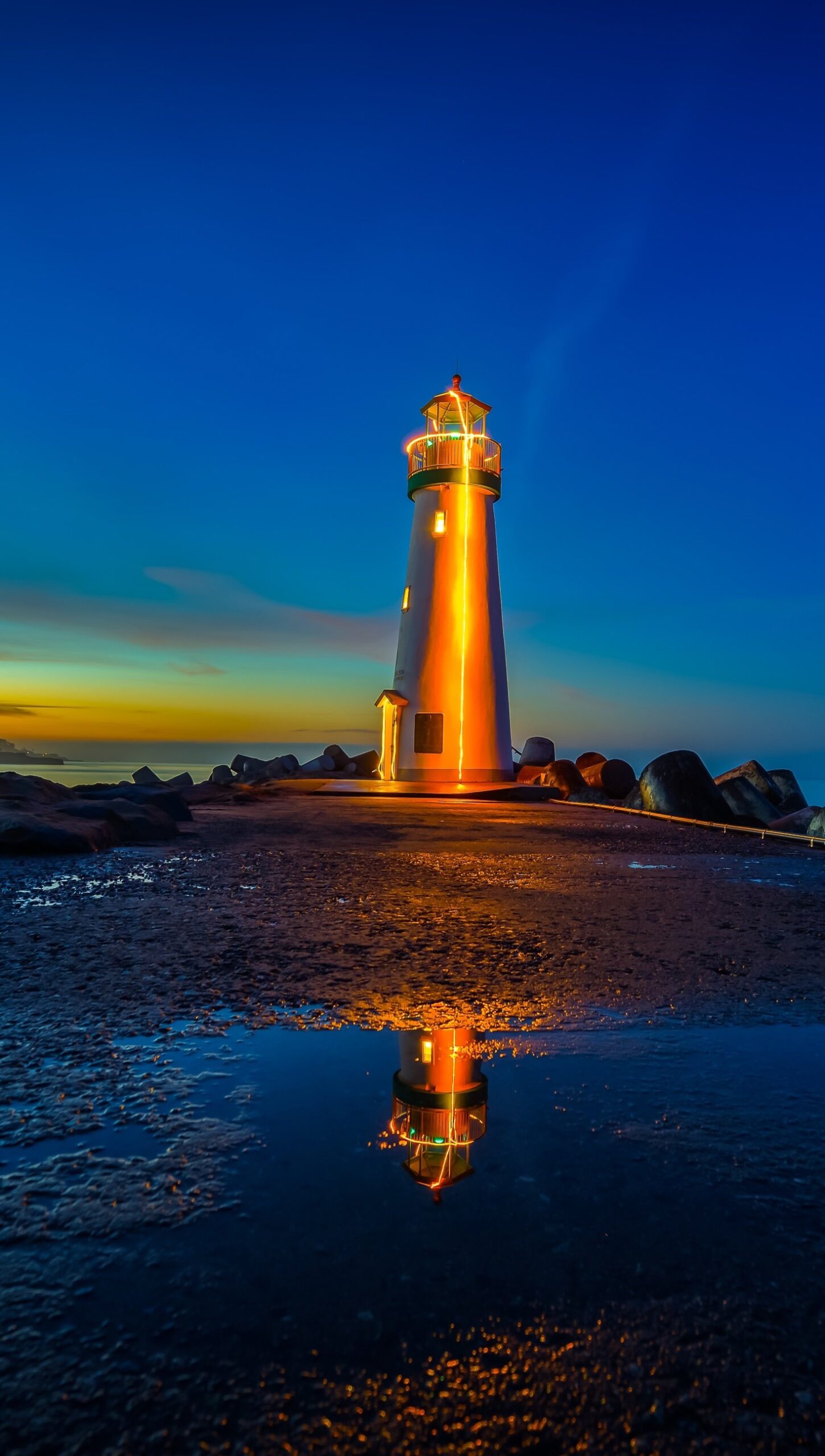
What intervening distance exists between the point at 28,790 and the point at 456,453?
1532 centimetres

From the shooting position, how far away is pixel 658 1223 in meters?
1.69

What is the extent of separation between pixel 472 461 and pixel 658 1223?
71.3 ft

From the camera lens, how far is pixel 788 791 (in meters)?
21.5

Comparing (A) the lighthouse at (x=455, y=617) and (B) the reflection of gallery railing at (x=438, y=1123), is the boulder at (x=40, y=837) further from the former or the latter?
(A) the lighthouse at (x=455, y=617)

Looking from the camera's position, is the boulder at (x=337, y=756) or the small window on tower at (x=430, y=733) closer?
the small window on tower at (x=430, y=733)

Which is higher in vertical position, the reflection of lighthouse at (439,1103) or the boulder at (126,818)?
the boulder at (126,818)

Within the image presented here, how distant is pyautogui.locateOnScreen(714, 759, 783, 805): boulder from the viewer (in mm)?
20759

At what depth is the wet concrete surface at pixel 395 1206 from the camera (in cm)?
122

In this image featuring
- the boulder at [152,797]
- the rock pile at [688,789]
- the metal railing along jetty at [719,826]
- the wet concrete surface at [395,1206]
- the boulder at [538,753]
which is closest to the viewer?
the wet concrete surface at [395,1206]

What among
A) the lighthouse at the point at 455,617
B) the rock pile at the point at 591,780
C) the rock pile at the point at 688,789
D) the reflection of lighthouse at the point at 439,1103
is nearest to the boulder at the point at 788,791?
the rock pile at the point at 688,789

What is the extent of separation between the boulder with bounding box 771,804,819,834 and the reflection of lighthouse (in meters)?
12.9

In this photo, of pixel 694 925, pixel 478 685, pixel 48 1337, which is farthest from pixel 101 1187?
pixel 478 685

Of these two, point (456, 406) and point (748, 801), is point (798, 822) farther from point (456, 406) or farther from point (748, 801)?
point (456, 406)

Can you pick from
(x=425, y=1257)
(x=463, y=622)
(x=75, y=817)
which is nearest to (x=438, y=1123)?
(x=425, y=1257)
